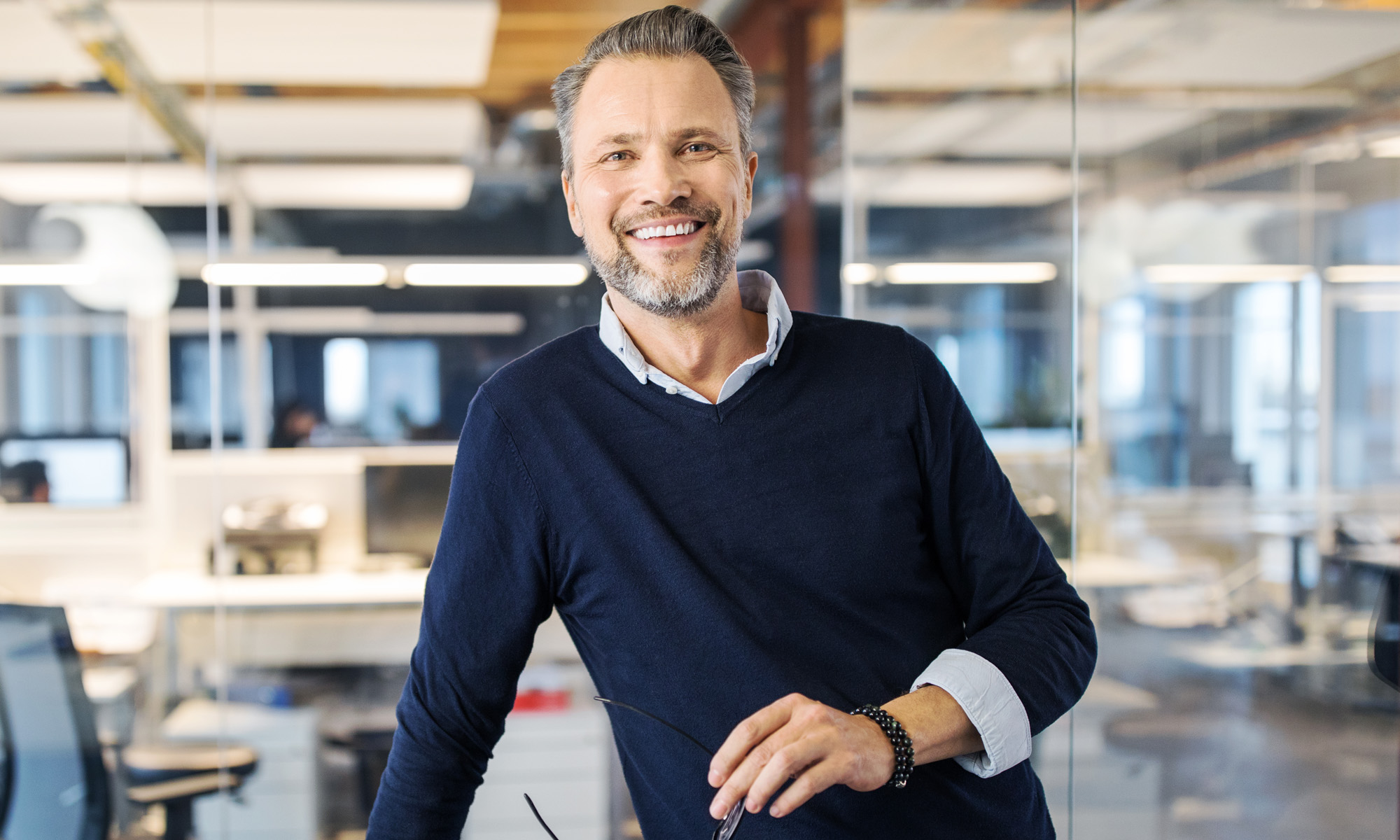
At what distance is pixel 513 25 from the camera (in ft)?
10.5

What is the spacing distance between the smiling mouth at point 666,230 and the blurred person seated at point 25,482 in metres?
2.59

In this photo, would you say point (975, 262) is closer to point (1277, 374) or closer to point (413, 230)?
point (1277, 374)

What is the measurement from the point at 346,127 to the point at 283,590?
1482 mm

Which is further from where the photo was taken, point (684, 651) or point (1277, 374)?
point (1277, 374)

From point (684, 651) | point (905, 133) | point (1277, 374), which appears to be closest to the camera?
point (684, 651)

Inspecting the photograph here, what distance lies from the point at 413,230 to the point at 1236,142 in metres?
2.43

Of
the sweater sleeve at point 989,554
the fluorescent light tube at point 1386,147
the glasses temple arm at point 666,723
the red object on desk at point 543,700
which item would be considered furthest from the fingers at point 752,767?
the fluorescent light tube at point 1386,147

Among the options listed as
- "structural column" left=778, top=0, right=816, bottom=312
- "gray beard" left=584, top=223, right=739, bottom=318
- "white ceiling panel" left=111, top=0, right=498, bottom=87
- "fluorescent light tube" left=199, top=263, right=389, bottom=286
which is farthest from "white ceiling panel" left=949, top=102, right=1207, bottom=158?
"fluorescent light tube" left=199, top=263, right=389, bottom=286

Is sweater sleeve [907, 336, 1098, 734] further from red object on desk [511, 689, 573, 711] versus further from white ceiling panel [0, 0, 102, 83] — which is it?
white ceiling panel [0, 0, 102, 83]

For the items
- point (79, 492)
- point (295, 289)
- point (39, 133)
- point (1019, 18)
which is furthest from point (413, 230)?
point (1019, 18)

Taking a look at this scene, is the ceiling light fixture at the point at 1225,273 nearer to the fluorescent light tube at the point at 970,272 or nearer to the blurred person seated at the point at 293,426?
the fluorescent light tube at the point at 970,272

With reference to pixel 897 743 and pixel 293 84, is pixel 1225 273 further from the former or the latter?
pixel 293 84

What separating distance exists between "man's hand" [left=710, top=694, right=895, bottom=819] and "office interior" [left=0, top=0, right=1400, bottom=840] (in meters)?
1.81

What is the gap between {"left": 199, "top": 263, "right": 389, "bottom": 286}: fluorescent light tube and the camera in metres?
3.08
